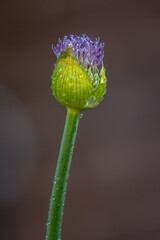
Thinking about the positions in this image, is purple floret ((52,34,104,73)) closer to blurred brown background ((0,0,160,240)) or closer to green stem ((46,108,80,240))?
green stem ((46,108,80,240))

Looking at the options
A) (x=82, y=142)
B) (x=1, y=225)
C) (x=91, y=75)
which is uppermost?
(x=82, y=142)

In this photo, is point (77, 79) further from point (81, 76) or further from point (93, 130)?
point (93, 130)

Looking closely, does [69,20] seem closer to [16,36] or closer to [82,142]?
[16,36]

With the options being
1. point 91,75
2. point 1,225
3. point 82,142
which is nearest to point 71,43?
point 91,75

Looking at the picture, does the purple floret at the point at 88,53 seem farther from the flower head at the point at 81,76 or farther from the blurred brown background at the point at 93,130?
the blurred brown background at the point at 93,130

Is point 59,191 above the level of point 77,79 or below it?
below

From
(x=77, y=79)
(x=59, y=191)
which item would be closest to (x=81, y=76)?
(x=77, y=79)
